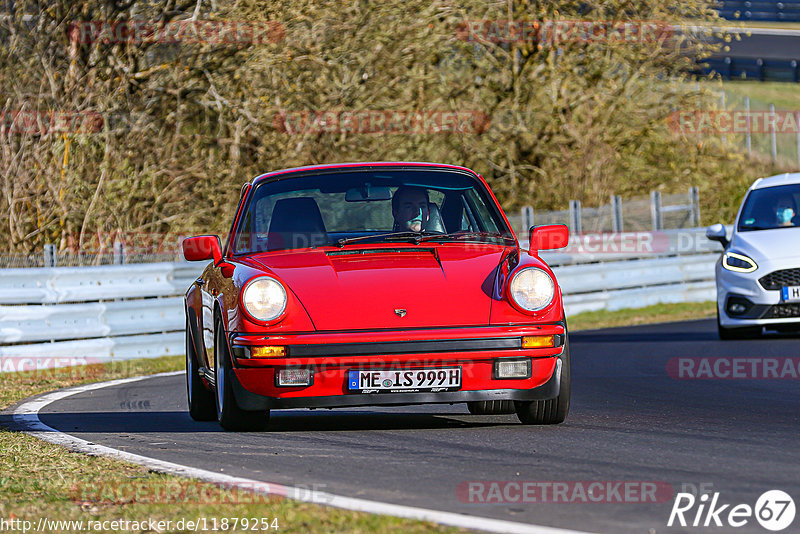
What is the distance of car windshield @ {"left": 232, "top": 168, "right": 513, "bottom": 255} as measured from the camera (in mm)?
8102

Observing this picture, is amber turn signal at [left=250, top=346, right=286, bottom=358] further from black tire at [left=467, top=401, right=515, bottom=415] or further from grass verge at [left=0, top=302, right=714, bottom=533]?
black tire at [left=467, top=401, right=515, bottom=415]

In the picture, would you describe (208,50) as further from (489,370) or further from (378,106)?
(489,370)

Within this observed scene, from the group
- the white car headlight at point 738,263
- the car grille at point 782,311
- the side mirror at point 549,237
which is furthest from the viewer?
the white car headlight at point 738,263

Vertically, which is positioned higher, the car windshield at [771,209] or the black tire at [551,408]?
the car windshield at [771,209]

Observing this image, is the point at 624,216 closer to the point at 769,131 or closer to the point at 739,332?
the point at 739,332

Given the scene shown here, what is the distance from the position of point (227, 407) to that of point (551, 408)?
175cm

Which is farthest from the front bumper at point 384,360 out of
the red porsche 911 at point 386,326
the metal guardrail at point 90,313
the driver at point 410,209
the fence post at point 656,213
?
the fence post at point 656,213

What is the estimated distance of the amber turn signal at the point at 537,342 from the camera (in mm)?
7289

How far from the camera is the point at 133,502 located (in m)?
5.45

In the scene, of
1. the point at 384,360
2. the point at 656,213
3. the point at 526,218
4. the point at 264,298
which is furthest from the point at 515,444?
the point at 656,213

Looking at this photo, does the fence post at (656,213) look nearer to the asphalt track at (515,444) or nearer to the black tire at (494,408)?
the asphalt track at (515,444)

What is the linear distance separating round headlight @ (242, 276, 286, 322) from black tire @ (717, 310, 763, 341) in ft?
28.0

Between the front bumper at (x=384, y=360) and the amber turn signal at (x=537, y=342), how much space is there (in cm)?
3

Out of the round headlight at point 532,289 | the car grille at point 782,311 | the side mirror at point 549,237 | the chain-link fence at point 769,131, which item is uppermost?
the chain-link fence at point 769,131
